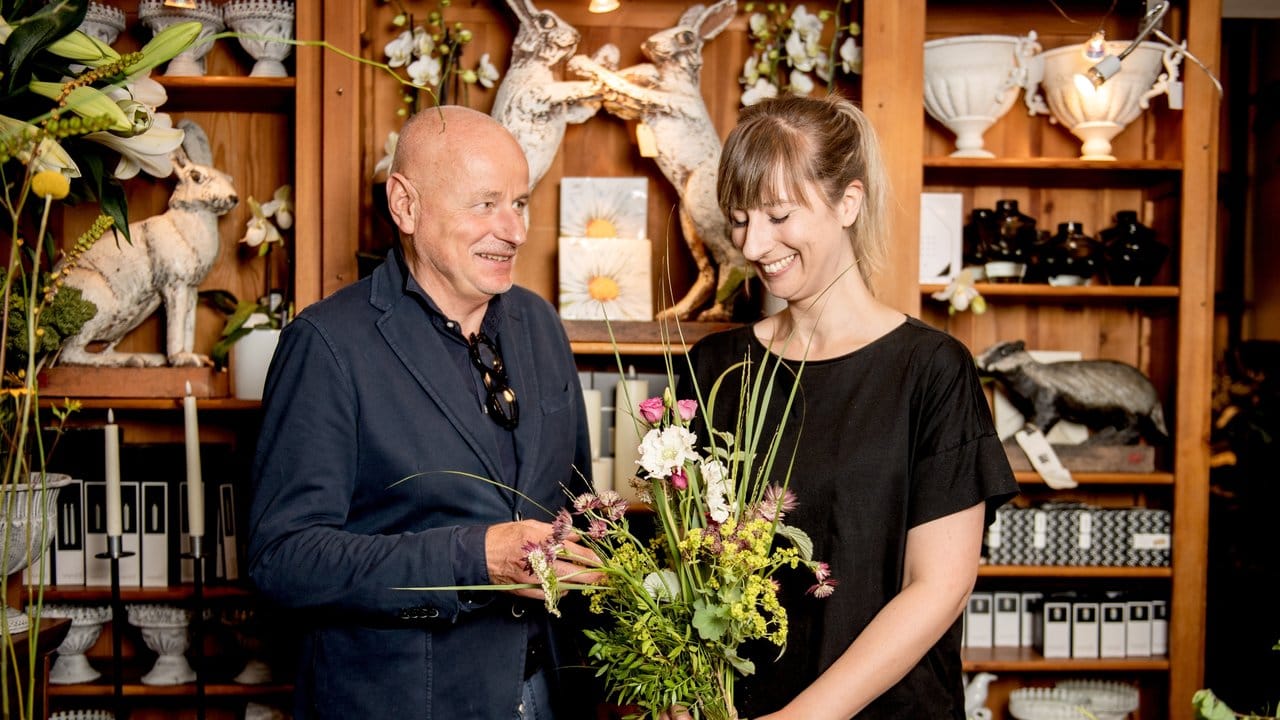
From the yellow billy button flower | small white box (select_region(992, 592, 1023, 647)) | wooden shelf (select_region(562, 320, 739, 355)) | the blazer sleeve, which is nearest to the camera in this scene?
the yellow billy button flower

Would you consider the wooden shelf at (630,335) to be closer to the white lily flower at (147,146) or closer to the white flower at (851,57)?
the white flower at (851,57)

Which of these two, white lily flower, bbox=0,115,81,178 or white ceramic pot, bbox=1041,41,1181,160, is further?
white ceramic pot, bbox=1041,41,1181,160

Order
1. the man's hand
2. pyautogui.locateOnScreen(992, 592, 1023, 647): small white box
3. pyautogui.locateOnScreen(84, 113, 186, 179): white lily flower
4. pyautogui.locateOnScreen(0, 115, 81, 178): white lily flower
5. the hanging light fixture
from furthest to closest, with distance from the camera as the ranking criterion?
pyautogui.locateOnScreen(992, 592, 1023, 647): small white box → the hanging light fixture → the man's hand → pyautogui.locateOnScreen(84, 113, 186, 179): white lily flower → pyautogui.locateOnScreen(0, 115, 81, 178): white lily flower

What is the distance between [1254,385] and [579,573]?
3.70 meters

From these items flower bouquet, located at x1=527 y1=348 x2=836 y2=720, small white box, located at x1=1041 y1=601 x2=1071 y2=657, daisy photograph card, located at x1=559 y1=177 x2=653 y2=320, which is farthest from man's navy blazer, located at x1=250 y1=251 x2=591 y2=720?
small white box, located at x1=1041 y1=601 x2=1071 y2=657

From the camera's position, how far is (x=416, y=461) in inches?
62.7

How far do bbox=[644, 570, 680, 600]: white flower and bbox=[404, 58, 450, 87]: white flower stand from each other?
1.85 metres

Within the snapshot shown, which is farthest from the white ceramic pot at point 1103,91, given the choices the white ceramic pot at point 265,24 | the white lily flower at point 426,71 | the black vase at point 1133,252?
the white ceramic pot at point 265,24

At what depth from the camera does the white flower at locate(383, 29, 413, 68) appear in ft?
8.67

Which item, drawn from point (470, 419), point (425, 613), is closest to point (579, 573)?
point (425, 613)

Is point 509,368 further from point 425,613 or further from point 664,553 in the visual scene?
point 664,553

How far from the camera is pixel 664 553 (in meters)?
1.27

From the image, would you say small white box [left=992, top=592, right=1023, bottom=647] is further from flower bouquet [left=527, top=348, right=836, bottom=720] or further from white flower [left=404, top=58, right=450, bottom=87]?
white flower [left=404, top=58, right=450, bottom=87]

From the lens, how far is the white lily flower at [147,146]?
1.09 m
